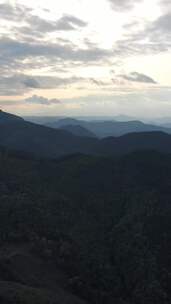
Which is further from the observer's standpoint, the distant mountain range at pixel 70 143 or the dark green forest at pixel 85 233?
the distant mountain range at pixel 70 143

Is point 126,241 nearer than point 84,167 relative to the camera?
Yes

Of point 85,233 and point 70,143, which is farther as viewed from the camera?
point 70,143

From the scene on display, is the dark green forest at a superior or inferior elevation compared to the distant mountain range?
inferior

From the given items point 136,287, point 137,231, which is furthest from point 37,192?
point 136,287

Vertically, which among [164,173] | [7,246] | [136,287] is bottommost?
[136,287]

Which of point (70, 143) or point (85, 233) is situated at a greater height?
point (70, 143)

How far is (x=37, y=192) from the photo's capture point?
234ft

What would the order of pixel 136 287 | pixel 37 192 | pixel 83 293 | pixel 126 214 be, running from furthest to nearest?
pixel 37 192 → pixel 126 214 → pixel 136 287 → pixel 83 293

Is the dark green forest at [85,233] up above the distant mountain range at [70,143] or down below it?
below

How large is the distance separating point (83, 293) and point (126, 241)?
1623 centimetres

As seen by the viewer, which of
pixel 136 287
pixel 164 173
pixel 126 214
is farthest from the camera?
pixel 164 173

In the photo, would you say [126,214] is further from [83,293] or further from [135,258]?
[83,293]

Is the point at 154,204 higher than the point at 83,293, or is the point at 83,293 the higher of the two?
the point at 154,204

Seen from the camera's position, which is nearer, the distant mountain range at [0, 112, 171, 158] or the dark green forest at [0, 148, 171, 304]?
the dark green forest at [0, 148, 171, 304]
